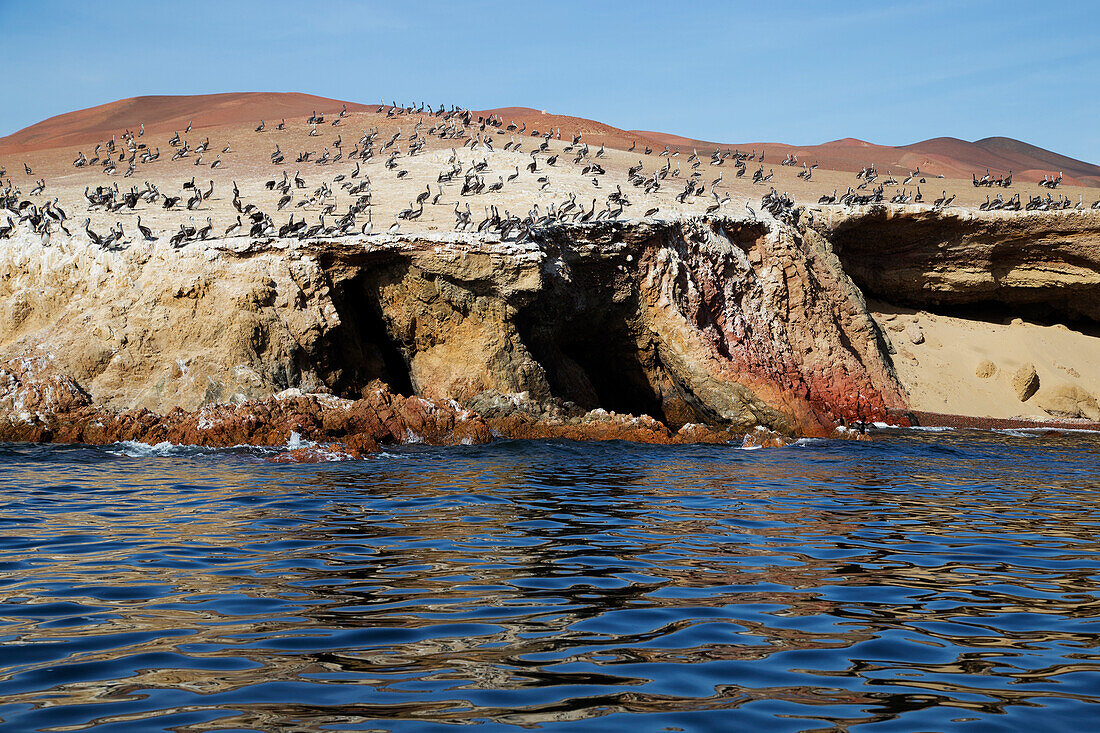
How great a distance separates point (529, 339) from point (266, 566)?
12.6 meters

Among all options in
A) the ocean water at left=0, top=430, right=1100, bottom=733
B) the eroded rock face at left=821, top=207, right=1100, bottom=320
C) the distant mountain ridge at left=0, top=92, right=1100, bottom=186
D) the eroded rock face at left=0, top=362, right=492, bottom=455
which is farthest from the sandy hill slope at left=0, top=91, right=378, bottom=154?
the ocean water at left=0, top=430, right=1100, bottom=733

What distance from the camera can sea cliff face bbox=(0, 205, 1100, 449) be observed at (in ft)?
55.4

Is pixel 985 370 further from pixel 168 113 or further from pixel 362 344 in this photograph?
pixel 168 113

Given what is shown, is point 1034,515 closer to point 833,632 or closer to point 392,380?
point 833,632

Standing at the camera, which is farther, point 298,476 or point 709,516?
point 298,476

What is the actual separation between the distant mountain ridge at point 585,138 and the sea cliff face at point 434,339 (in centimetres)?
3441

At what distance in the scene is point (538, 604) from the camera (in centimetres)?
662

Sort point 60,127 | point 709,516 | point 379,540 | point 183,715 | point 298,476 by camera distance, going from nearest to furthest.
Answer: point 183,715, point 379,540, point 709,516, point 298,476, point 60,127

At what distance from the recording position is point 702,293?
20.9m

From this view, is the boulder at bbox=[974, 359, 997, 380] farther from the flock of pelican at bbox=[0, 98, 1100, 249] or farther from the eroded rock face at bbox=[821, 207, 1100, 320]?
the flock of pelican at bbox=[0, 98, 1100, 249]

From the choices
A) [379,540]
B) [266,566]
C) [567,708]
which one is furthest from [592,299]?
[567,708]

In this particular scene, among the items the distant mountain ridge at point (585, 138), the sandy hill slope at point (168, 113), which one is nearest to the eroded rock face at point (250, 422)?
the distant mountain ridge at point (585, 138)

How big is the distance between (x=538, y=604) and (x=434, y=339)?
12903 millimetres

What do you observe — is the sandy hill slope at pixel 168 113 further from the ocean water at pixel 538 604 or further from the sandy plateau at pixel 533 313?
the ocean water at pixel 538 604
